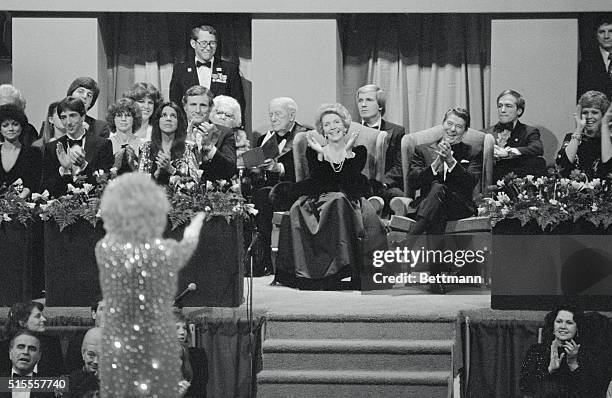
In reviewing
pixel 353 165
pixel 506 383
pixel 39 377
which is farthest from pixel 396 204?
pixel 39 377

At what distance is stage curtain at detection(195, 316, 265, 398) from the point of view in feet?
25.7

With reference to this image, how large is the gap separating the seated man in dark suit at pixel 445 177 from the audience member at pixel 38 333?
2859 mm

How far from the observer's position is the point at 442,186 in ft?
29.1

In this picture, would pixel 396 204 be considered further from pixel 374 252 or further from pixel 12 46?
pixel 12 46

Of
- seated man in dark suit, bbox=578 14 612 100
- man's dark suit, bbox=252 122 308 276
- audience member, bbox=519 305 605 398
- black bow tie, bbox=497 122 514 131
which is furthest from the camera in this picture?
seated man in dark suit, bbox=578 14 612 100

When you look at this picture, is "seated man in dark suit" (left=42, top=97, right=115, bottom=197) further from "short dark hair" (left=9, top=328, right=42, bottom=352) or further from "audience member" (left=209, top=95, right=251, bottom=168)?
"short dark hair" (left=9, top=328, right=42, bottom=352)

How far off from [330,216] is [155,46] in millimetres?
3594

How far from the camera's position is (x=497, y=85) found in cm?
1112

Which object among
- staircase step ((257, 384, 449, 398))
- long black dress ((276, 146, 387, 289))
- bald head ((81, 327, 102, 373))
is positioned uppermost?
long black dress ((276, 146, 387, 289))

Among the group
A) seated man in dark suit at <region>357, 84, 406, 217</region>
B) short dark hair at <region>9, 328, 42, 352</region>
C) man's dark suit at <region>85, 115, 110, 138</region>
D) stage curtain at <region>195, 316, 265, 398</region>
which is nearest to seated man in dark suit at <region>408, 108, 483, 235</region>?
seated man in dark suit at <region>357, 84, 406, 217</region>

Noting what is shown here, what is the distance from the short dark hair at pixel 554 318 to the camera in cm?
720

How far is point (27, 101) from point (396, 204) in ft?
13.1

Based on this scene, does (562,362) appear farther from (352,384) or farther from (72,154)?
(72,154)

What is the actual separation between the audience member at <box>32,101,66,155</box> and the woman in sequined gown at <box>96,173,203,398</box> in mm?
4818
